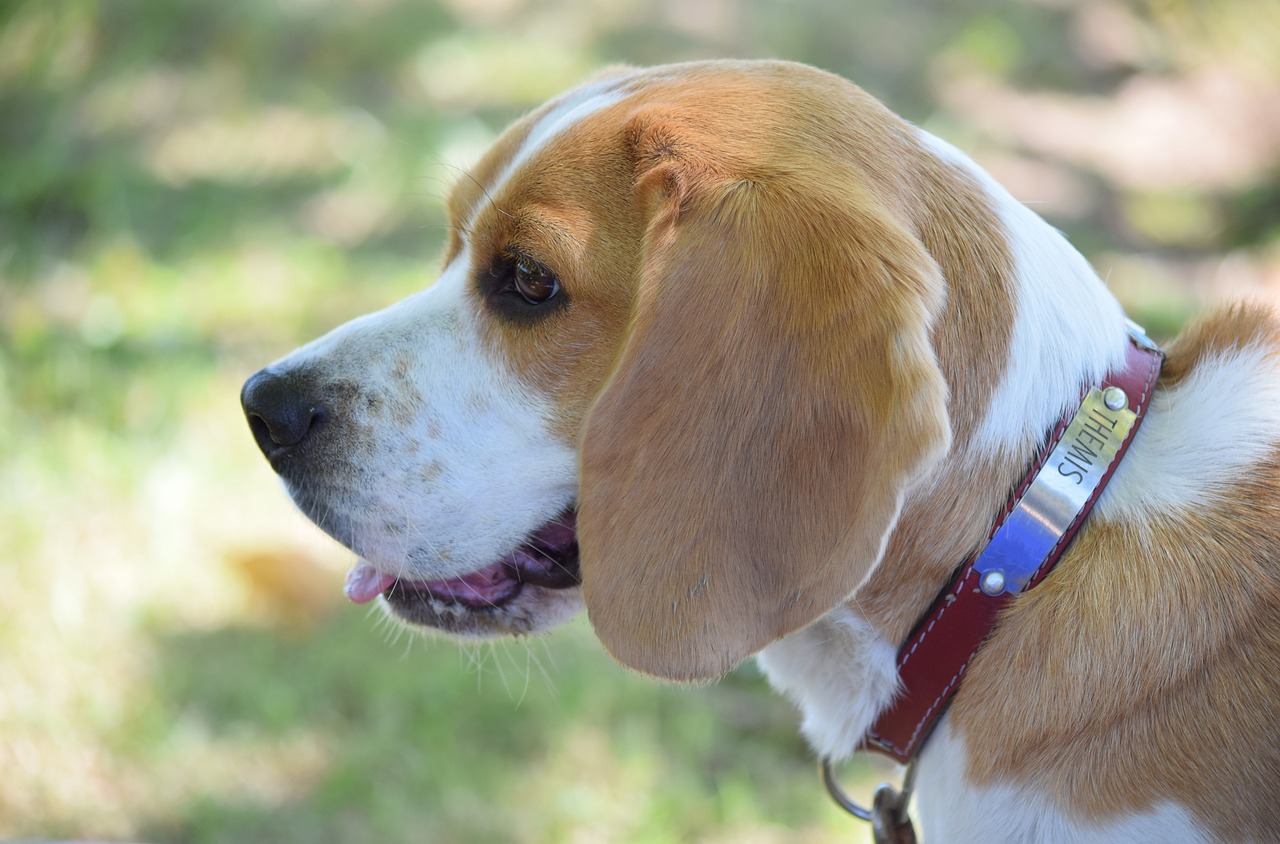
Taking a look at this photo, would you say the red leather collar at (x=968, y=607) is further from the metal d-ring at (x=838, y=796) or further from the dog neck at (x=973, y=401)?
the metal d-ring at (x=838, y=796)

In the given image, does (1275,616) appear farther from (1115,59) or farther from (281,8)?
(1115,59)

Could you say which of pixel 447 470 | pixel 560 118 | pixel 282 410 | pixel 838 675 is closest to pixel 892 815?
pixel 838 675

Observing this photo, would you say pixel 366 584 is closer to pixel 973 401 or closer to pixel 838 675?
pixel 838 675

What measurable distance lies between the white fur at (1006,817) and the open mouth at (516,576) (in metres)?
0.75

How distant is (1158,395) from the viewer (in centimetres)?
209

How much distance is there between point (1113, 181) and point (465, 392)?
6.70 metres

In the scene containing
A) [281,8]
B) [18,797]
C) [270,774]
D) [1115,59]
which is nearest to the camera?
[18,797]

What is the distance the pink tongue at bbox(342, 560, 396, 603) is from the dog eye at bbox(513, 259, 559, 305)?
0.67 meters

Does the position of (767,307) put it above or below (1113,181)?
above

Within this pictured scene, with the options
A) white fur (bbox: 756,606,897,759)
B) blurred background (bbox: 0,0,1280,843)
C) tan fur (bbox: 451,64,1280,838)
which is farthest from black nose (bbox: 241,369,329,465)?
white fur (bbox: 756,606,897,759)

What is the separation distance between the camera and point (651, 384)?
186cm

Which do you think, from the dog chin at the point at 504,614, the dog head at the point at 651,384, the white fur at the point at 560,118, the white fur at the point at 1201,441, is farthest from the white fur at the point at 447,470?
the white fur at the point at 1201,441

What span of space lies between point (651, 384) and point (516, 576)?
0.60 meters

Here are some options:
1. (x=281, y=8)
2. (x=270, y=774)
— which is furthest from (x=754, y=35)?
(x=270, y=774)
